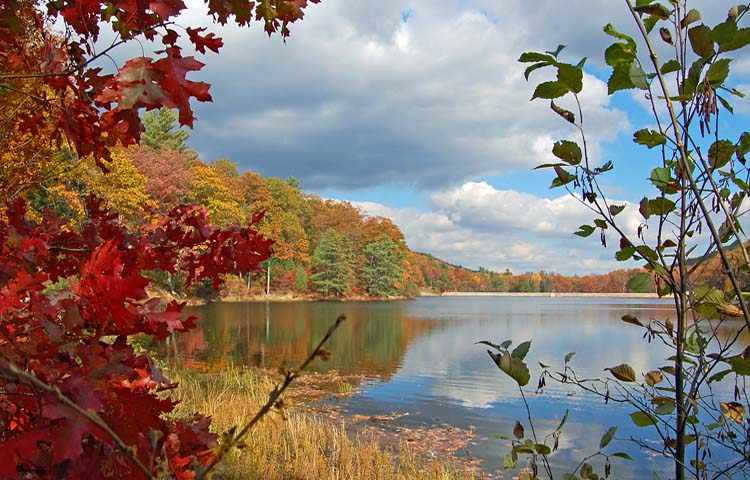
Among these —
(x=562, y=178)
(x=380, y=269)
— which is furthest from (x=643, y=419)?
(x=380, y=269)

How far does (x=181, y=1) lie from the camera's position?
1.35 m

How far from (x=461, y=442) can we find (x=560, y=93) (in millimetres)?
7675

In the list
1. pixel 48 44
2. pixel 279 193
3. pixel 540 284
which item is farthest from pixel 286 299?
pixel 540 284

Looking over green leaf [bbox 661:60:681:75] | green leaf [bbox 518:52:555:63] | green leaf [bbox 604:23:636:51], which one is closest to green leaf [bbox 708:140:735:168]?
green leaf [bbox 661:60:681:75]

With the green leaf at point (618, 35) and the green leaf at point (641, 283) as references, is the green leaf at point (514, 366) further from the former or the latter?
the green leaf at point (618, 35)

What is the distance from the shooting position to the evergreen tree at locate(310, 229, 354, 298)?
49312mm

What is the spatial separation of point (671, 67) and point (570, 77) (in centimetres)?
26

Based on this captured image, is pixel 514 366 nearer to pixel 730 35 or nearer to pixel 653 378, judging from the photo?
pixel 653 378

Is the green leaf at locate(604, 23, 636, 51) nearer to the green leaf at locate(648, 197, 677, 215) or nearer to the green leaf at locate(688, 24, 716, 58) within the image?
the green leaf at locate(688, 24, 716, 58)

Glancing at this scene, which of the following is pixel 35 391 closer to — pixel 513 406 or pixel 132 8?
pixel 132 8

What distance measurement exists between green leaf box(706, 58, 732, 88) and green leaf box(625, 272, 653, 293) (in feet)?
1.57

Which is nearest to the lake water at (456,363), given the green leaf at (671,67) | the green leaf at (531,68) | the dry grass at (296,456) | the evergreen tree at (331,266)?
the dry grass at (296,456)

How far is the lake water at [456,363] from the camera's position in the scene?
8664mm

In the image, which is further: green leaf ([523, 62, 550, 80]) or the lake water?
the lake water
